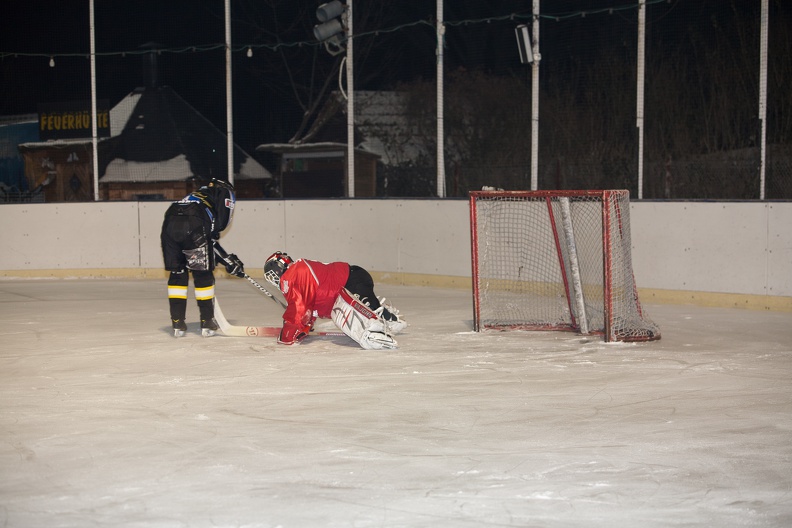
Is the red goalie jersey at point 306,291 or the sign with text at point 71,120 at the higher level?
the sign with text at point 71,120

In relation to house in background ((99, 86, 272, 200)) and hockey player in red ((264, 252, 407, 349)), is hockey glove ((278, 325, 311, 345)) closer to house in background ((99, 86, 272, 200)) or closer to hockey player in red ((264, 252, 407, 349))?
hockey player in red ((264, 252, 407, 349))

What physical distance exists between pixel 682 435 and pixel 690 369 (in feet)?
5.58

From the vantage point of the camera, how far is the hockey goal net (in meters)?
7.25

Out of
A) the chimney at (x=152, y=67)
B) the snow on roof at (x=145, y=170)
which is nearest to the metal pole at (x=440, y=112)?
the snow on roof at (x=145, y=170)

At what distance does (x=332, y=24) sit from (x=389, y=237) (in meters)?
2.75

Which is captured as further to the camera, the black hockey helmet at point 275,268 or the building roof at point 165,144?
the building roof at point 165,144

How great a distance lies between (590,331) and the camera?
296 inches

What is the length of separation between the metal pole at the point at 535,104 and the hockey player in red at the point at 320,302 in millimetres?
4093

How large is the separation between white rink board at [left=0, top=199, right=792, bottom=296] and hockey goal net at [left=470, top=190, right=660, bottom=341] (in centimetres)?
80

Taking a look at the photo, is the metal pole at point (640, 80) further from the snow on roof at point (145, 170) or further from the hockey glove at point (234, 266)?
the snow on roof at point (145, 170)

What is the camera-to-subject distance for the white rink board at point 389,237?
28.9ft

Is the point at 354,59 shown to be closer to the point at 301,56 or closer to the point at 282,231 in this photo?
the point at 301,56

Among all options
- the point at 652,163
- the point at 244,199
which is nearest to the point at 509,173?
the point at 652,163

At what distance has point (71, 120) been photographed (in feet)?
44.2
